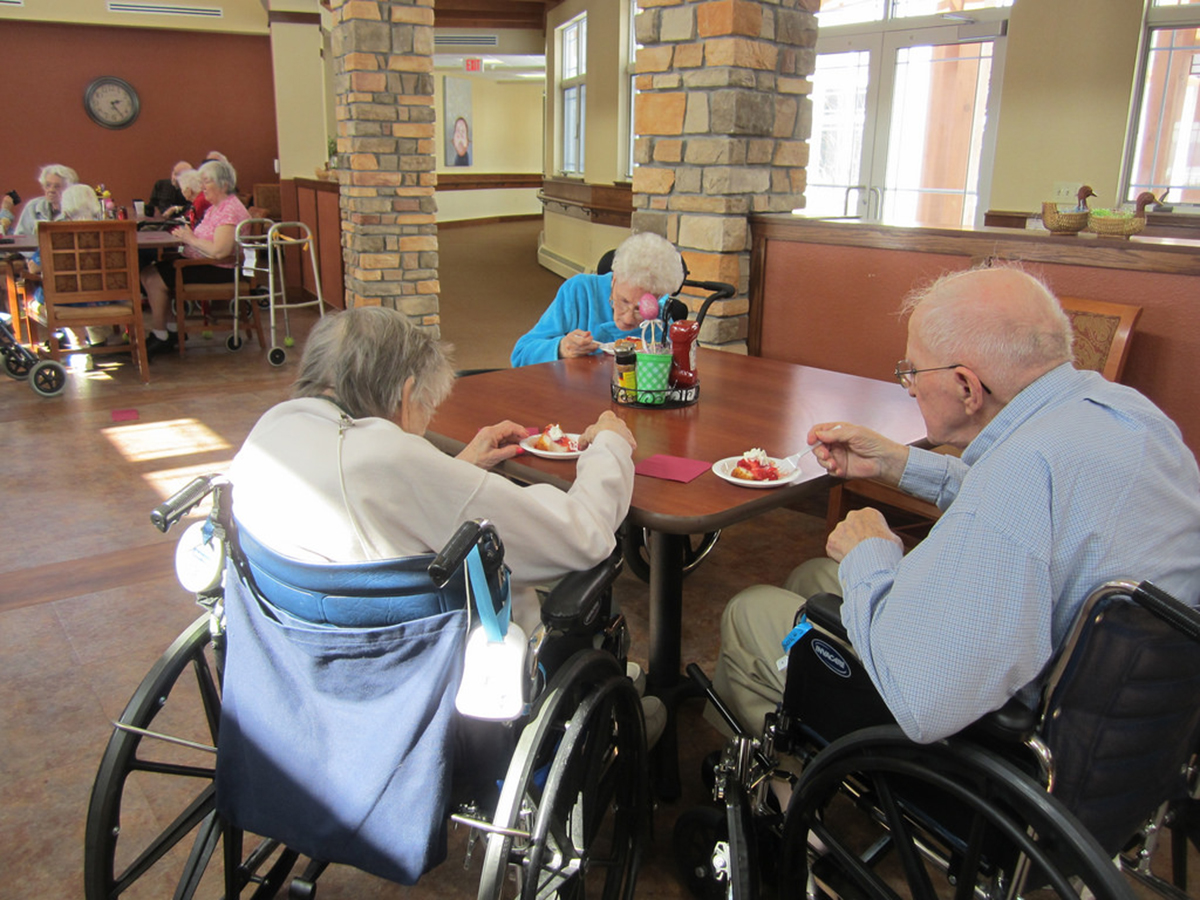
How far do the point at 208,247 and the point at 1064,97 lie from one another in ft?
18.4

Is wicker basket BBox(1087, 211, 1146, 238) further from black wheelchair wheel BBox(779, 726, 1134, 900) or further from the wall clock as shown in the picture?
the wall clock

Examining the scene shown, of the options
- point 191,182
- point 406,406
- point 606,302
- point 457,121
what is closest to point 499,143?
point 457,121

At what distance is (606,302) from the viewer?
122 inches

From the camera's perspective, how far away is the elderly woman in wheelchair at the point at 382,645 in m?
1.13

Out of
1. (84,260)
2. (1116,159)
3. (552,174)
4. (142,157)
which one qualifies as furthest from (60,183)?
(1116,159)

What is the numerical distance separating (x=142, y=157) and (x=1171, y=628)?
39.2ft

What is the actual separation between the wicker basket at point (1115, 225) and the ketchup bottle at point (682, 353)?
4.81ft

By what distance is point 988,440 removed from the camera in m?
1.29

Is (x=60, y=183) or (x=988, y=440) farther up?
(x=60, y=183)

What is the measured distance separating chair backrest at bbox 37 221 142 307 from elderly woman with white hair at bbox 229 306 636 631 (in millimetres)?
4496

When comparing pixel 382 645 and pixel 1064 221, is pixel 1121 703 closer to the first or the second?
pixel 382 645

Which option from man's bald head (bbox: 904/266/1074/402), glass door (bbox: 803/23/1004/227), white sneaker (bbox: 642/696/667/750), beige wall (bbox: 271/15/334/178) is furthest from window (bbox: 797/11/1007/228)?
beige wall (bbox: 271/15/334/178)

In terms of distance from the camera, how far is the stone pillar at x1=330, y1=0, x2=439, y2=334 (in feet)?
17.8

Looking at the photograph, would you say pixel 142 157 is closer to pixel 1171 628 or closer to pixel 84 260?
pixel 84 260
